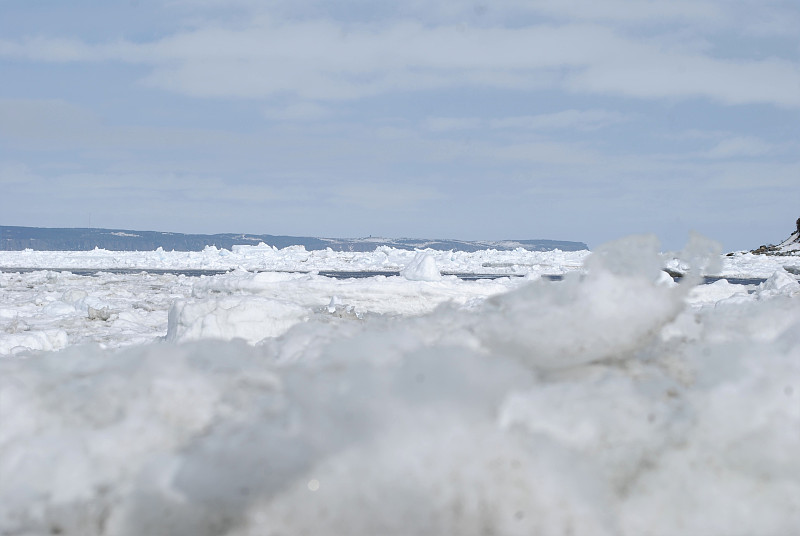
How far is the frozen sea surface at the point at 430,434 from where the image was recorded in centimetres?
159

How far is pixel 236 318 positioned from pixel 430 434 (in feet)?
13.8

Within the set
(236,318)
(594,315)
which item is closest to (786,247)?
(236,318)

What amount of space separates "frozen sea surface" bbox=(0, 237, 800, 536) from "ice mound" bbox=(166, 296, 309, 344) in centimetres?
348

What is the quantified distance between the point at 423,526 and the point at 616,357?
2.53 feet

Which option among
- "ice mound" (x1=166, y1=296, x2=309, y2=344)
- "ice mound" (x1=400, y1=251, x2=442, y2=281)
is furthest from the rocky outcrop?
"ice mound" (x1=166, y1=296, x2=309, y2=344)

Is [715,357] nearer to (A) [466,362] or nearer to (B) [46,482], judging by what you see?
(A) [466,362]

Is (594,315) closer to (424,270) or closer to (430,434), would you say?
(430,434)

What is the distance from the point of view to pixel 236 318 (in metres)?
5.64

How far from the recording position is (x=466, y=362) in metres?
1.76

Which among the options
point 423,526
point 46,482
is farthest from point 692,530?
point 46,482

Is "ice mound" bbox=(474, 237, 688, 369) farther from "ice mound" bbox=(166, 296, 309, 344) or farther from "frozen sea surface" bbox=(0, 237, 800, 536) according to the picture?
"ice mound" bbox=(166, 296, 309, 344)

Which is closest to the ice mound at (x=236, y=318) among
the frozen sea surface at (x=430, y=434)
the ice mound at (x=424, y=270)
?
the frozen sea surface at (x=430, y=434)

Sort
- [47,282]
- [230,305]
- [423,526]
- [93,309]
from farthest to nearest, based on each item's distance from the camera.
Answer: [47,282]
[93,309]
[230,305]
[423,526]

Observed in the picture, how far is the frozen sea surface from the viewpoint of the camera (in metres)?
1.59
